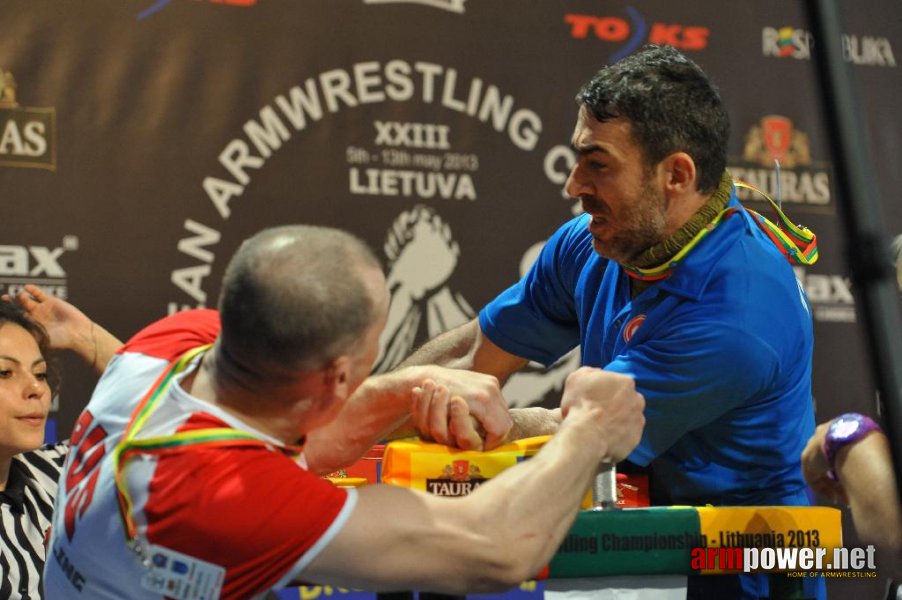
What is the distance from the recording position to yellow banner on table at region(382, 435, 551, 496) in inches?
63.8

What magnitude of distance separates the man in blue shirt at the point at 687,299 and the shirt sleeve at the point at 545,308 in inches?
5.4

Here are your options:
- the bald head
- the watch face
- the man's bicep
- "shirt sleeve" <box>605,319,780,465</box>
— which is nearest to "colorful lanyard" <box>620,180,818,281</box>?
"shirt sleeve" <box>605,319,780,465</box>

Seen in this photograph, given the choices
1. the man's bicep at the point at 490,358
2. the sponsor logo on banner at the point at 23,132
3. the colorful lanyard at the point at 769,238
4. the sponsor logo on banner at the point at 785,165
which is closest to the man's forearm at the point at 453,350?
the man's bicep at the point at 490,358

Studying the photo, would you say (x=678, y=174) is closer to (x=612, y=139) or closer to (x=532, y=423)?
(x=612, y=139)

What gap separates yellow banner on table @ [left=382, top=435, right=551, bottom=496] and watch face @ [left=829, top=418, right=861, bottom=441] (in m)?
0.45

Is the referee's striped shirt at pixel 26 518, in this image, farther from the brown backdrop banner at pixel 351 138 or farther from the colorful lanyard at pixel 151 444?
the colorful lanyard at pixel 151 444

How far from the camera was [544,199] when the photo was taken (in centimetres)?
376

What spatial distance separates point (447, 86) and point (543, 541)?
249 centimetres

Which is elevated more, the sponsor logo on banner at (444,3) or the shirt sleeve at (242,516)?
the sponsor logo on banner at (444,3)

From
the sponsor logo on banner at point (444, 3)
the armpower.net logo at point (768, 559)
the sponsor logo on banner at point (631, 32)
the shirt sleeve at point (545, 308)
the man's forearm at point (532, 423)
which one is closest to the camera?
the armpower.net logo at point (768, 559)

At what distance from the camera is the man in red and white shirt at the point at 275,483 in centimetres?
136

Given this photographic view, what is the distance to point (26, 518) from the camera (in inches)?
104

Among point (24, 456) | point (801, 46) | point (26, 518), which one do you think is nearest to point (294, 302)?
point (26, 518)

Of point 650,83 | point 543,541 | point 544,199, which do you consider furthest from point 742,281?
point 544,199
